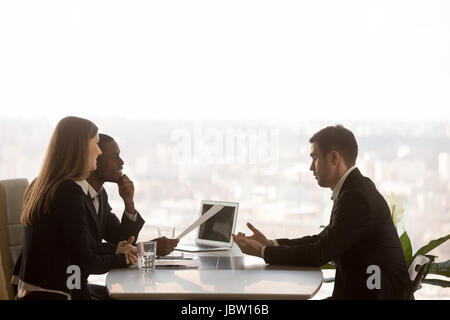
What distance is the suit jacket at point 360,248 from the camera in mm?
2713

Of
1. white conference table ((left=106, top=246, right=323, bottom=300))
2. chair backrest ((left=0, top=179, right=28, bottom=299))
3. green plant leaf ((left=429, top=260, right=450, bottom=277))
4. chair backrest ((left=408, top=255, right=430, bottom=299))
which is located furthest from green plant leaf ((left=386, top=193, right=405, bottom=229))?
chair backrest ((left=0, top=179, right=28, bottom=299))

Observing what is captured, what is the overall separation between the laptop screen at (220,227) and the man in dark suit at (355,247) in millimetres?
614

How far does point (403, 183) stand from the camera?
187 inches

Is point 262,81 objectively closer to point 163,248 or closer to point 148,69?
point 148,69

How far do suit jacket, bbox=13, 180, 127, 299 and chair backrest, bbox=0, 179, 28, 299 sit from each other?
669 mm

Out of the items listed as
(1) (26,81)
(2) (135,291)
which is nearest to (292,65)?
(1) (26,81)

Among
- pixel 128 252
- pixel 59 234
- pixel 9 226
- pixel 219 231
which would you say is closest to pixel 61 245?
pixel 59 234

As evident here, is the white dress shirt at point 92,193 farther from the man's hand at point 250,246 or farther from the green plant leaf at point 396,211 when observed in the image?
the green plant leaf at point 396,211

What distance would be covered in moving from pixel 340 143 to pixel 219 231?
3.18ft

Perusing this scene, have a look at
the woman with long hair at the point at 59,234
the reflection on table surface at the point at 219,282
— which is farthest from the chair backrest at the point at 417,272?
the woman with long hair at the point at 59,234

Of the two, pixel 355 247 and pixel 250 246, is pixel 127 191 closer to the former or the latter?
pixel 250 246

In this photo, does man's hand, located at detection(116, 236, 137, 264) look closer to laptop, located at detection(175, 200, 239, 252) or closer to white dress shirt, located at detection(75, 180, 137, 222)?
white dress shirt, located at detection(75, 180, 137, 222)

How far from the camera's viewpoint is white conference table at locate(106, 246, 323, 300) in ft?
7.70

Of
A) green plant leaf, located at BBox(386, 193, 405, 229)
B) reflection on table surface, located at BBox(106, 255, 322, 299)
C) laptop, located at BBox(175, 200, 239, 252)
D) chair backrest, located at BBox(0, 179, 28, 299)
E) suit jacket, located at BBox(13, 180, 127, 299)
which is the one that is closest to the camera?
reflection on table surface, located at BBox(106, 255, 322, 299)
